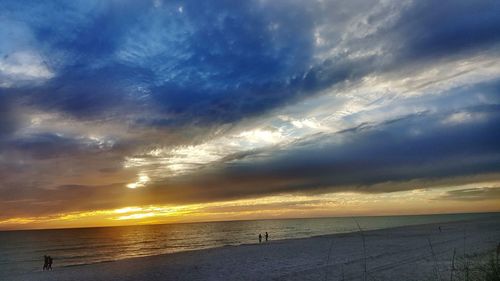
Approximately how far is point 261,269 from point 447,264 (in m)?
13.7

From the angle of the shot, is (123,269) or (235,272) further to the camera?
(123,269)

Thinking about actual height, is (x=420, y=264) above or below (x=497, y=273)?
below

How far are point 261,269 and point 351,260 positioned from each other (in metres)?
8.07

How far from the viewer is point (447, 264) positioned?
2525 cm

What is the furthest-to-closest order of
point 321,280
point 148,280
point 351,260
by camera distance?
point 351,260
point 148,280
point 321,280

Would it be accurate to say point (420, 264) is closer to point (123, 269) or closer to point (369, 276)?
point (369, 276)

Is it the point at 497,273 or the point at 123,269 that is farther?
the point at 123,269

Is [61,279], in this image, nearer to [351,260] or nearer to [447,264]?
[351,260]

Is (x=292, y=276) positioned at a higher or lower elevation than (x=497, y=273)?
lower

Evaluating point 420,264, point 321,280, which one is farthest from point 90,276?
point 420,264

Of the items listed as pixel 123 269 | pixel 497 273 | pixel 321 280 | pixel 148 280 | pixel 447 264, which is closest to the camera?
pixel 497 273

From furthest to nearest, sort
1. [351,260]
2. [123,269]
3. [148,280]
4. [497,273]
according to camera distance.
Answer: [123,269] < [351,260] < [148,280] < [497,273]

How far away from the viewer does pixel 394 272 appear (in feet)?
79.4

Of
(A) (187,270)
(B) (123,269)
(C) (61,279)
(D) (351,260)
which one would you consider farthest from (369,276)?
(C) (61,279)
